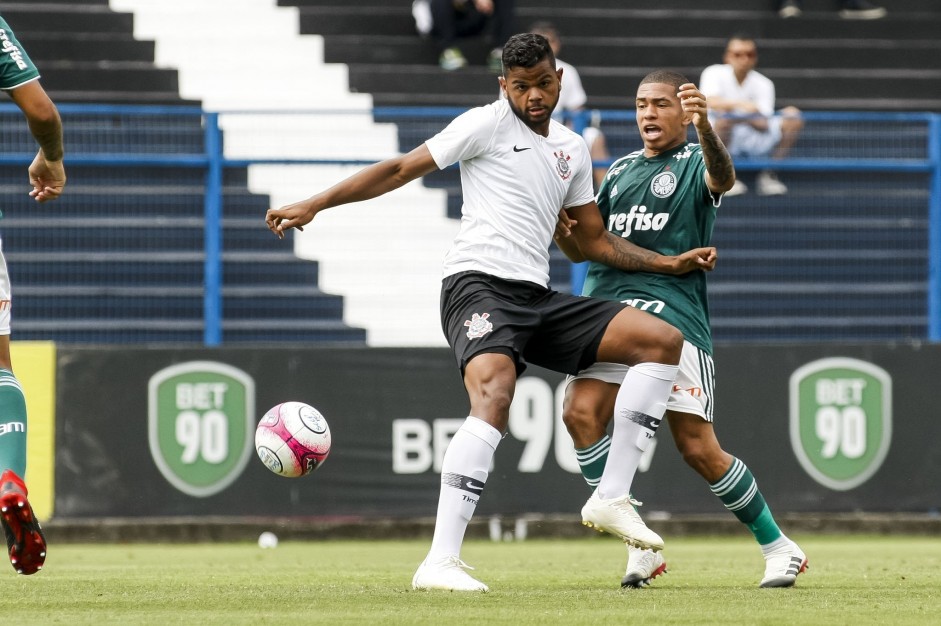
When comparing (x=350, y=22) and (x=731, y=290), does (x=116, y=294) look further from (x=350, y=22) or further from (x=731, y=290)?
(x=350, y=22)

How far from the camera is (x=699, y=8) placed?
662 inches

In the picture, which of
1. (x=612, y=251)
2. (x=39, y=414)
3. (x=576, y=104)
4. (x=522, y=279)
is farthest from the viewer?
(x=576, y=104)

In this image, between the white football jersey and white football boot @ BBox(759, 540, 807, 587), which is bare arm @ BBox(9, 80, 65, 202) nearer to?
the white football jersey

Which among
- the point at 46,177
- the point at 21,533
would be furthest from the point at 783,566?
the point at 46,177

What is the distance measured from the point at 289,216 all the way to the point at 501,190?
0.96m

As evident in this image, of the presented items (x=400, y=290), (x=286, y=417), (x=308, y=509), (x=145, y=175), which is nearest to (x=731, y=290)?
(x=400, y=290)

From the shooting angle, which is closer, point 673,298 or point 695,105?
point 695,105

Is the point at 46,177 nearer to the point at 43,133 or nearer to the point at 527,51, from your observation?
the point at 43,133

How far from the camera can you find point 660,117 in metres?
6.95

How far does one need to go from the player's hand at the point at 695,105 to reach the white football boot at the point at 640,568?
1.78 meters

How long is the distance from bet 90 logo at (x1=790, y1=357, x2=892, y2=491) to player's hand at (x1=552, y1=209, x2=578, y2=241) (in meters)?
5.00

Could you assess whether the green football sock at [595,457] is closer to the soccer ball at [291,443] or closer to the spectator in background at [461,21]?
the soccer ball at [291,443]

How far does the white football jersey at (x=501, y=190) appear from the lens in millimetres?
6387

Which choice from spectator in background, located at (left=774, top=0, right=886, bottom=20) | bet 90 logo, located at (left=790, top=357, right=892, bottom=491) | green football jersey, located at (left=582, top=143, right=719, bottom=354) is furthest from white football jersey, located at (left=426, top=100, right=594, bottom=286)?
spectator in background, located at (left=774, top=0, right=886, bottom=20)
